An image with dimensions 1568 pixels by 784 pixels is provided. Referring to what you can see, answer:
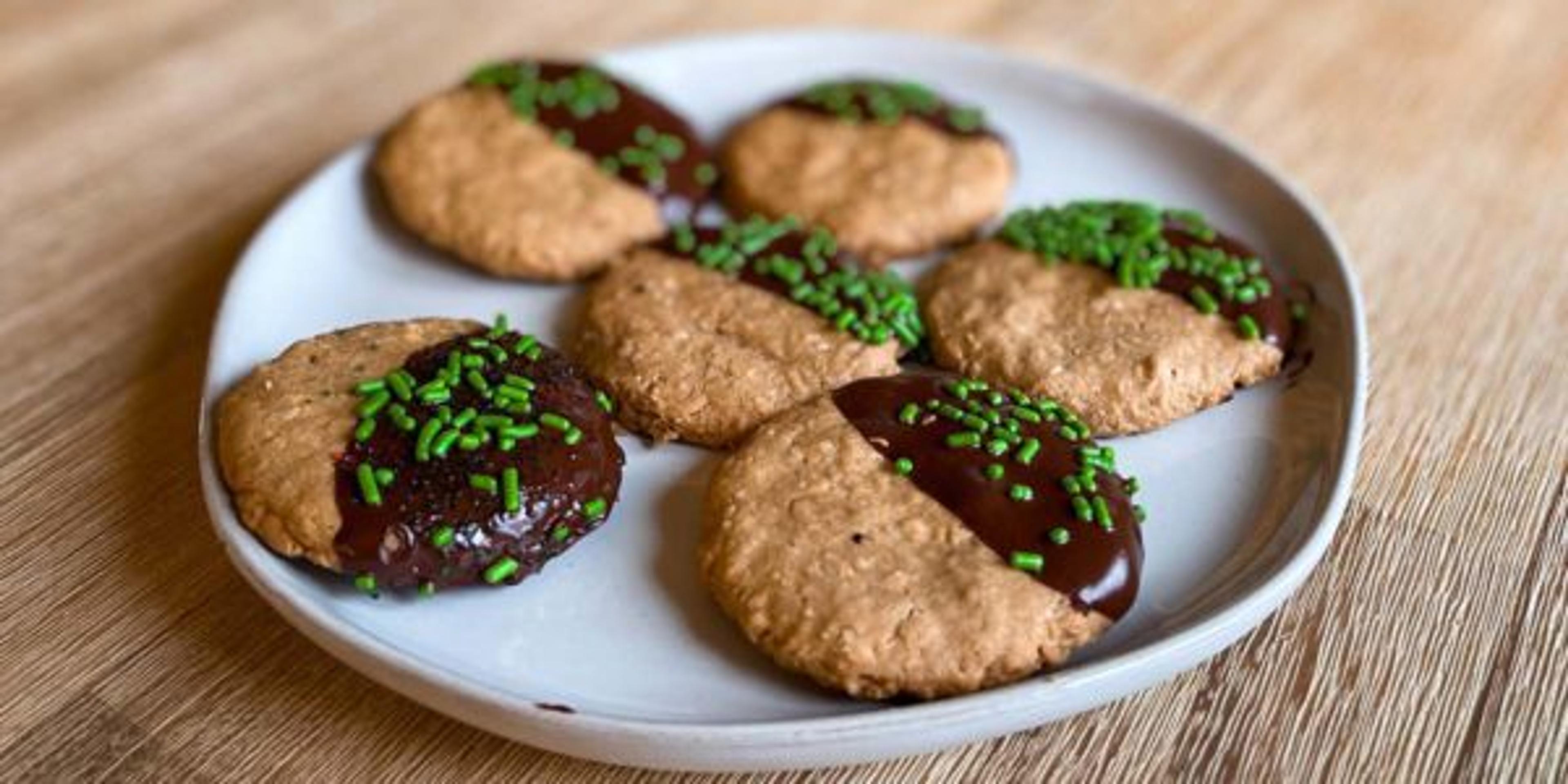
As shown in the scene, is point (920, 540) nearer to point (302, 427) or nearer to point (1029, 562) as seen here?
point (1029, 562)

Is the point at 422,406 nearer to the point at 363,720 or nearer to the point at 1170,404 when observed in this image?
the point at 363,720

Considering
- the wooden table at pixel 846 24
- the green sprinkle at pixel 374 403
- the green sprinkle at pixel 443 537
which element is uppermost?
the green sprinkle at pixel 374 403

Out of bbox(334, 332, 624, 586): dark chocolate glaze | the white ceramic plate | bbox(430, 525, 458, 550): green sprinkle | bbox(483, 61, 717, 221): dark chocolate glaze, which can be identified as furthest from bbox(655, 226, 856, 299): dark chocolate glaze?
bbox(430, 525, 458, 550): green sprinkle

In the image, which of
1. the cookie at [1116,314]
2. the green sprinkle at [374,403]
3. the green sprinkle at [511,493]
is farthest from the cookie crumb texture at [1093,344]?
the green sprinkle at [374,403]

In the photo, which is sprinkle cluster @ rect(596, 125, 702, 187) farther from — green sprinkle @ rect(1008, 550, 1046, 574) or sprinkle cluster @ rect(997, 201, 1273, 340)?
green sprinkle @ rect(1008, 550, 1046, 574)

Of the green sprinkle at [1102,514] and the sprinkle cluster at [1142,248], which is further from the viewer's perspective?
the sprinkle cluster at [1142,248]

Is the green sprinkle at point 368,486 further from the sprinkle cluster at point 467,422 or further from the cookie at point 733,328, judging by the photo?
the cookie at point 733,328

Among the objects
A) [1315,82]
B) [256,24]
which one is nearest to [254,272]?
[256,24]
